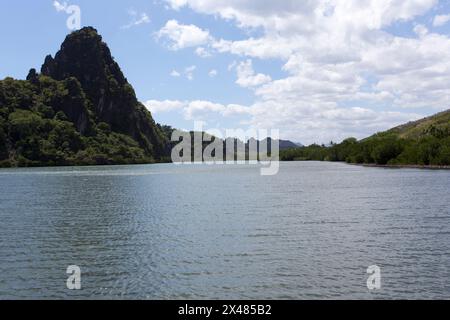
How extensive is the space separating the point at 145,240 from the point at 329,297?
1083 inches

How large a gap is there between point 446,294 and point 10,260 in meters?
37.1

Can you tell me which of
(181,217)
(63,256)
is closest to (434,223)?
(181,217)

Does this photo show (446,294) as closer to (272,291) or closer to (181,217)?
(272,291)

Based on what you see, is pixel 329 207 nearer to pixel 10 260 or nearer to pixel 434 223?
pixel 434 223

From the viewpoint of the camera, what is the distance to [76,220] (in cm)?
7300

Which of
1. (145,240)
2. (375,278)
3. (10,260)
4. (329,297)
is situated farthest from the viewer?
(145,240)

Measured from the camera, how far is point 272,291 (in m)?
34.7

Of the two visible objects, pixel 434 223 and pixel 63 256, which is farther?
pixel 434 223

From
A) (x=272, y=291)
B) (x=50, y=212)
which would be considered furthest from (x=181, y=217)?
(x=272, y=291)

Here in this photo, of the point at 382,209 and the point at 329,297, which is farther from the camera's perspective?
the point at 382,209
